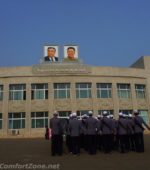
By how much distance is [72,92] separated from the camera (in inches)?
1631

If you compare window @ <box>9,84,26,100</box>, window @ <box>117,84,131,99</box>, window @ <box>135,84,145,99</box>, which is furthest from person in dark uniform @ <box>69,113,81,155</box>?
window @ <box>135,84,145,99</box>

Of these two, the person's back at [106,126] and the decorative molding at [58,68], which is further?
the decorative molding at [58,68]

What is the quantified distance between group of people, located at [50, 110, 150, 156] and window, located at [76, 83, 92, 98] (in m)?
27.7

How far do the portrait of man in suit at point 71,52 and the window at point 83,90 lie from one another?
12.9 feet

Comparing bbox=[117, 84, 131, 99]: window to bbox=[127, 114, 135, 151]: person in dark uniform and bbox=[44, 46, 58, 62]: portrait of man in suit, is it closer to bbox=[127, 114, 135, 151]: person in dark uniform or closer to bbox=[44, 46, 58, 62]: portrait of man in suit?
bbox=[44, 46, 58, 62]: portrait of man in suit

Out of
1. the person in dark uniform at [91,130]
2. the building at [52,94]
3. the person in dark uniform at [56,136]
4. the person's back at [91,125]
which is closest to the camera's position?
the person in dark uniform at [56,136]

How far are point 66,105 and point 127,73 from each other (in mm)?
10033

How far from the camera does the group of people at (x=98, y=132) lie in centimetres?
1293

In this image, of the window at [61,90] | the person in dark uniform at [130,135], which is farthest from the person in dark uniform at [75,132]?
the window at [61,90]

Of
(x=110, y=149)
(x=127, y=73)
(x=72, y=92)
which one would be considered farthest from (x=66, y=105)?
(x=110, y=149)

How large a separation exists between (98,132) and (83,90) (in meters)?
28.4

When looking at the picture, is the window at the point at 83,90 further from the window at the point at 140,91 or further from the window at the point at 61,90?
the window at the point at 140,91

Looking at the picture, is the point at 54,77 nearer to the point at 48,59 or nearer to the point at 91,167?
the point at 48,59

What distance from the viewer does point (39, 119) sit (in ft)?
134
